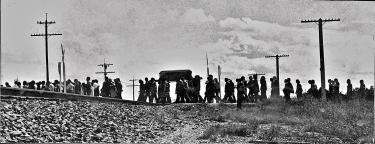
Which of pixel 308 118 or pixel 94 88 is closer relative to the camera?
pixel 308 118

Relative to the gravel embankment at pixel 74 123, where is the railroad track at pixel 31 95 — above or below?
above

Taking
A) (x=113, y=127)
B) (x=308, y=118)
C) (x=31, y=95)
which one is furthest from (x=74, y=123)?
(x=308, y=118)

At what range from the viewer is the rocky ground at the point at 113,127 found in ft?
35.4

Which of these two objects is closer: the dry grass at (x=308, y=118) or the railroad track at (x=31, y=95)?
the dry grass at (x=308, y=118)

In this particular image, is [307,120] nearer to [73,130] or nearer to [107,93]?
[73,130]

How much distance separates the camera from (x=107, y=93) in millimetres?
26656

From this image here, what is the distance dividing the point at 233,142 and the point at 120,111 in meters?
4.15

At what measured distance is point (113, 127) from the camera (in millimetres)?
12477

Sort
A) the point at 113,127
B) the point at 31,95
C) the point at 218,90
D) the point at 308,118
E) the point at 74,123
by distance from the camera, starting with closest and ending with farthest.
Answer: the point at 74,123
the point at 113,127
the point at 31,95
the point at 308,118
the point at 218,90

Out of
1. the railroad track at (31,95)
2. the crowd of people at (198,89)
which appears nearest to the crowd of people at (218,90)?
the crowd of people at (198,89)

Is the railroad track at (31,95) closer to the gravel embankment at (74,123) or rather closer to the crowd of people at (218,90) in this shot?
the gravel embankment at (74,123)

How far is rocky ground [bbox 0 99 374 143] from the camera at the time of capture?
1080cm

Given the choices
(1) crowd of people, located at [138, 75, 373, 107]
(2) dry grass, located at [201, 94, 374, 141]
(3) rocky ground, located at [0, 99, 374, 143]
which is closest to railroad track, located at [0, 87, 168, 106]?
(3) rocky ground, located at [0, 99, 374, 143]

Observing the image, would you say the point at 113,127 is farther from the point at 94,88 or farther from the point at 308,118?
the point at 94,88
